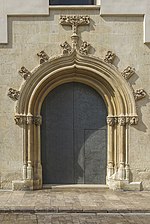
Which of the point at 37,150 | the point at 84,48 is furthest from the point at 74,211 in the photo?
the point at 84,48

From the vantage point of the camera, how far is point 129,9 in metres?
8.04

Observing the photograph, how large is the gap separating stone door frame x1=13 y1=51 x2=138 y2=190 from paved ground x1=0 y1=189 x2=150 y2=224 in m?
0.73

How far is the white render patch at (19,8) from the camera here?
7984mm

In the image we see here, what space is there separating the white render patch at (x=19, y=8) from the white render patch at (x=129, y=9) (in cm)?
169

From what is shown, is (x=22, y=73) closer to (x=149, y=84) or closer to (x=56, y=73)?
(x=56, y=73)

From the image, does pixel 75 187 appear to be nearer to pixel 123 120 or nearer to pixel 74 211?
pixel 74 211

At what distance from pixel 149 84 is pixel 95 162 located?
2788 millimetres

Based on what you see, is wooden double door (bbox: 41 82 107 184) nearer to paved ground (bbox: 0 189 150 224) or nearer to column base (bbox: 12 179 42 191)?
column base (bbox: 12 179 42 191)

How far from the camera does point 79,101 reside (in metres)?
8.56

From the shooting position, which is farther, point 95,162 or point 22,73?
point 95,162

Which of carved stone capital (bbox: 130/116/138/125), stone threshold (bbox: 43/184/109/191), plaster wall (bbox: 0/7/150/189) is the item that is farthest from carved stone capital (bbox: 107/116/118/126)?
stone threshold (bbox: 43/184/109/191)

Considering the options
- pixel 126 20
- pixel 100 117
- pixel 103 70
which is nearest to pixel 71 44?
pixel 103 70

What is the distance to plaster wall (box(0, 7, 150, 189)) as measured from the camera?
8094 millimetres

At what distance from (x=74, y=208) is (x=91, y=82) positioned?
12.0 ft
